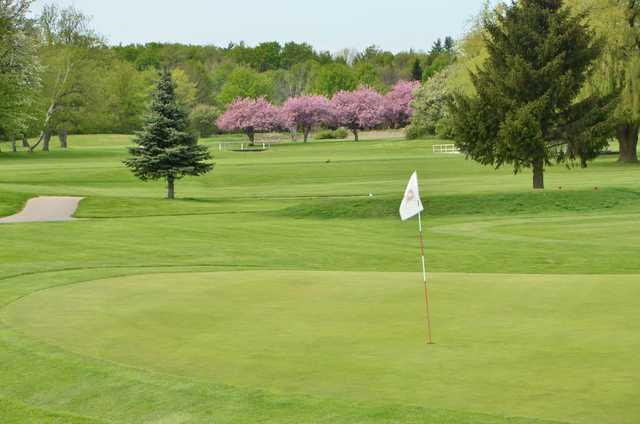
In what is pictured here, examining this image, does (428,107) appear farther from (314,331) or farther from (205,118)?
(314,331)

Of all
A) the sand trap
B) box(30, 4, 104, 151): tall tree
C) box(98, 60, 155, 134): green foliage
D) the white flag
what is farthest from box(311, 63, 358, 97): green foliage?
the white flag

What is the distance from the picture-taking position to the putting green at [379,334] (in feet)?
26.1

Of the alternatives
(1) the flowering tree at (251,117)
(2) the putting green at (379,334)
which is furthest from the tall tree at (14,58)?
(1) the flowering tree at (251,117)

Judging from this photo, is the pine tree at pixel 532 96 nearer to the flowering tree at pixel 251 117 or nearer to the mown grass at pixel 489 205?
the mown grass at pixel 489 205

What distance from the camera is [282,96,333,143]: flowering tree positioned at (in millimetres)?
148250

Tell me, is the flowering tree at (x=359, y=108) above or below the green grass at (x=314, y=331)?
above

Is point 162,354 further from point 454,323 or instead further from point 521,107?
point 521,107

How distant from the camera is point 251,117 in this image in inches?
5699

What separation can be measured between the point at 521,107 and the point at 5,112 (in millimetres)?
37317

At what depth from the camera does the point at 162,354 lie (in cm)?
951

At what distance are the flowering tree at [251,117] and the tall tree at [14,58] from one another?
72.8 metres

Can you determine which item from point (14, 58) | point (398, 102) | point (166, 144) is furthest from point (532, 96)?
point (398, 102)

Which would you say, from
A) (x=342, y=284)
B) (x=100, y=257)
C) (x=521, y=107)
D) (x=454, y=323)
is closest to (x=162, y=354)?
(x=454, y=323)

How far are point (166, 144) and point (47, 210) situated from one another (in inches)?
340
